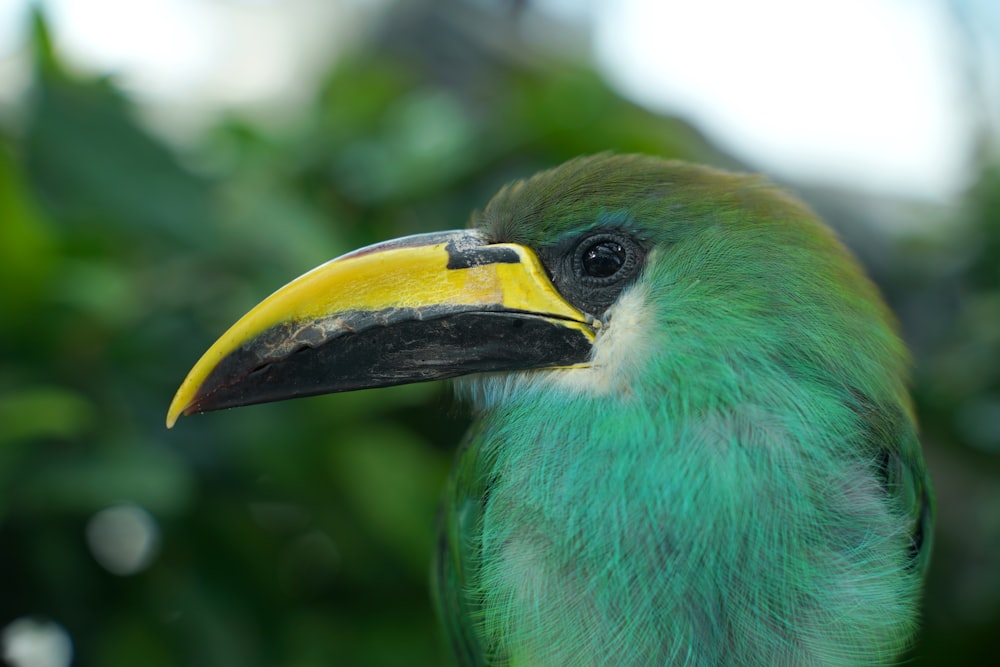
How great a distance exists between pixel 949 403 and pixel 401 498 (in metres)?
2.75

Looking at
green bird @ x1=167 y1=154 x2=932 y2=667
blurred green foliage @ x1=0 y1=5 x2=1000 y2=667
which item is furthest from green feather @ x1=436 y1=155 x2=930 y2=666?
blurred green foliage @ x1=0 y1=5 x2=1000 y2=667

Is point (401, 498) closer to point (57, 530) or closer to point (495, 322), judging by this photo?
point (57, 530)

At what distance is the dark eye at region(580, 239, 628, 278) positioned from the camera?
1.36 m

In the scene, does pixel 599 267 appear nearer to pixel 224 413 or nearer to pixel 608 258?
pixel 608 258

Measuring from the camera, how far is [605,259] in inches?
53.7

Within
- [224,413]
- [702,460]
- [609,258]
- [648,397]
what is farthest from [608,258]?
[224,413]

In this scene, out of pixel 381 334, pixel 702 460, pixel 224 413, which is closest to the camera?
pixel 702 460

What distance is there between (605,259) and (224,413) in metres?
1.79

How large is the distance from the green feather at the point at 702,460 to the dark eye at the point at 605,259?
0.03m

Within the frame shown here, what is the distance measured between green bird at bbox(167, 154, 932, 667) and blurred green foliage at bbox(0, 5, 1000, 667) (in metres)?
0.51

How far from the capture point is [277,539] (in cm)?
287

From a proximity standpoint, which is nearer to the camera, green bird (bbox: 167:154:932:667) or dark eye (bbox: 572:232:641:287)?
green bird (bbox: 167:154:932:667)

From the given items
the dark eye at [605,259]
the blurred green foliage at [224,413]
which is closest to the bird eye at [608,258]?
the dark eye at [605,259]

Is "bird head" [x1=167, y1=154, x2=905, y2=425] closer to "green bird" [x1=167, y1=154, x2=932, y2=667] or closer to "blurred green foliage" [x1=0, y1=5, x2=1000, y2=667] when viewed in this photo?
"green bird" [x1=167, y1=154, x2=932, y2=667]
